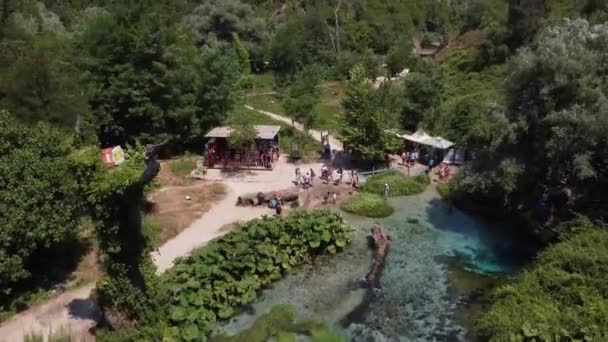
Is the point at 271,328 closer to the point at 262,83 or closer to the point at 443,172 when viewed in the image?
the point at 443,172

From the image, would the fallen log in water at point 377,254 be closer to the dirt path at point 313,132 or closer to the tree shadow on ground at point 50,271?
the tree shadow on ground at point 50,271

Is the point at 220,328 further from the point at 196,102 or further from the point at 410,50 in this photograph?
the point at 410,50

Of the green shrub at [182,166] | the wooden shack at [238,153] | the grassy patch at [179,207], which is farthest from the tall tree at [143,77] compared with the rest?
the grassy patch at [179,207]

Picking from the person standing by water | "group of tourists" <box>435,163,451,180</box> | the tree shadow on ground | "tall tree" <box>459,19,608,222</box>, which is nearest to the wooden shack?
the person standing by water

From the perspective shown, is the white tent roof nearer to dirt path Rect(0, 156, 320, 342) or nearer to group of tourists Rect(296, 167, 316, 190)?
dirt path Rect(0, 156, 320, 342)

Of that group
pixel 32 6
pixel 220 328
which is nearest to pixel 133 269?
pixel 220 328
